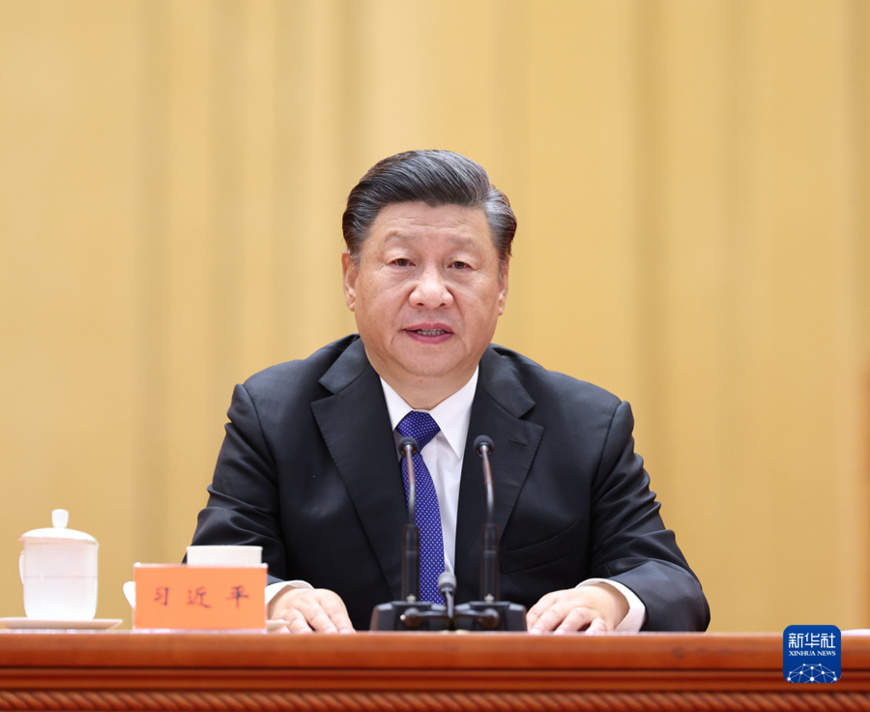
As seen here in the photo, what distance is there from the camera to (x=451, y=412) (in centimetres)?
188

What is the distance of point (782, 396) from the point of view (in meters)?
2.65

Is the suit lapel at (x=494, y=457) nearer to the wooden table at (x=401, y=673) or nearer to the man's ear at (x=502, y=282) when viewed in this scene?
the man's ear at (x=502, y=282)

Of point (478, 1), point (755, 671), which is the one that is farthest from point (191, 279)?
point (755, 671)

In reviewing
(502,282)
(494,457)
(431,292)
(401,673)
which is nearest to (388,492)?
(494,457)

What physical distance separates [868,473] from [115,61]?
2.21m

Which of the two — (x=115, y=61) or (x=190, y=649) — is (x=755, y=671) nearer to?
(x=190, y=649)

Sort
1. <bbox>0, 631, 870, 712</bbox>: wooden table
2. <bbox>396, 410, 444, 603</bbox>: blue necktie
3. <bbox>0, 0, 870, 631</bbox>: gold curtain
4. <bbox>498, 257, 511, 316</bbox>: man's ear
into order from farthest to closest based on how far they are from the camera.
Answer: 1. <bbox>0, 0, 870, 631</bbox>: gold curtain
2. <bbox>498, 257, 511, 316</bbox>: man's ear
3. <bbox>396, 410, 444, 603</bbox>: blue necktie
4. <bbox>0, 631, 870, 712</bbox>: wooden table

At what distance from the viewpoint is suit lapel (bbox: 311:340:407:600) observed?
5.68ft

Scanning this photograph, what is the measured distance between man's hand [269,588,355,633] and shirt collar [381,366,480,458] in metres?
0.50

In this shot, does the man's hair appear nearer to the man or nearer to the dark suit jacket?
the man

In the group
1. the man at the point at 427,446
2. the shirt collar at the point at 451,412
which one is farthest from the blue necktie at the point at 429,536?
the shirt collar at the point at 451,412

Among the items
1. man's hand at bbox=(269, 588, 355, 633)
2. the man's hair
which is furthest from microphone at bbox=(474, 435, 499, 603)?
the man's hair

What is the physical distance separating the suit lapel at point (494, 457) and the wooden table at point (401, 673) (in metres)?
0.79

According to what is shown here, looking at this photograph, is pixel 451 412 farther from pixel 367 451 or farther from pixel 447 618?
pixel 447 618
